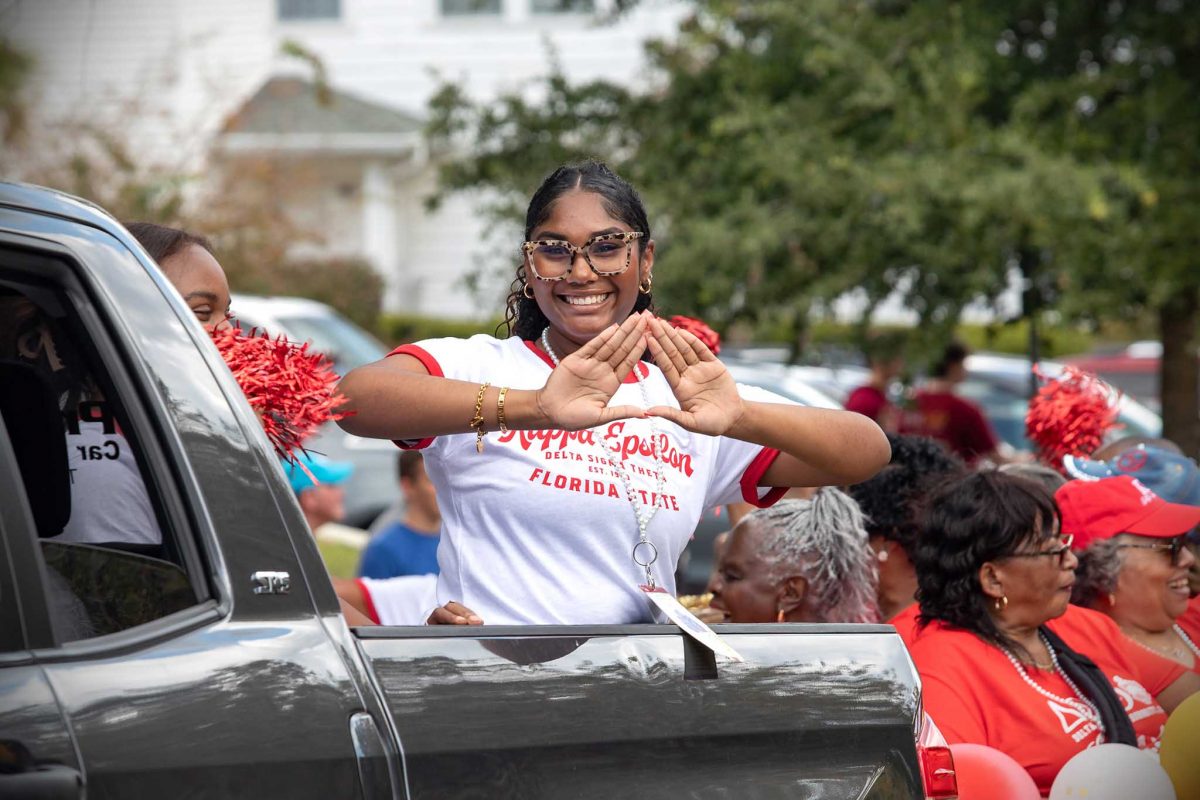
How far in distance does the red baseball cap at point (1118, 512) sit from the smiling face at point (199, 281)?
2.49 m

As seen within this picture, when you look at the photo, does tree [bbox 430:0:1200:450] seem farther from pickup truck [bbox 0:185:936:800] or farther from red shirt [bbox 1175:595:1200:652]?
pickup truck [bbox 0:185:936:800]

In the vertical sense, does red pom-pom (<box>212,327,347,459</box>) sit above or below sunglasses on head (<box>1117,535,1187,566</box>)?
above

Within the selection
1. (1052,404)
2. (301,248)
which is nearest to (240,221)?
(301,248)

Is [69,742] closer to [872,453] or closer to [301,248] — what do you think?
[872,453]

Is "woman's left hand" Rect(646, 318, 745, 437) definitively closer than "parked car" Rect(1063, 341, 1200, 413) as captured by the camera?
Yes

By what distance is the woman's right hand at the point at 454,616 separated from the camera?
278cm

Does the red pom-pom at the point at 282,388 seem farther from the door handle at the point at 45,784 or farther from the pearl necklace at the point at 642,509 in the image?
the door handle at the point at 45,784

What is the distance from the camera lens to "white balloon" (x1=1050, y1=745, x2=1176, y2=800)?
3332 millimetres

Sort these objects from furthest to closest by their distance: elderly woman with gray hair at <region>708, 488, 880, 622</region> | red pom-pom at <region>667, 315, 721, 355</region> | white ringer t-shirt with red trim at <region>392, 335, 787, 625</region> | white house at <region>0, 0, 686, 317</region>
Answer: white house at <region>0, 0, 686, 317</region> < elderly woman with gray hair at <region>708, 488, 880, 622</region> < red pom-pom at <region>667, 315, 721, 355</region> < white ringer t-shirt with red trim at <region>392, 335, 787, 625</region>

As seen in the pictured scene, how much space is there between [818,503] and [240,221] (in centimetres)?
1253

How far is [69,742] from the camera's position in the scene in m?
1.96

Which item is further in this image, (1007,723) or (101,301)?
(1007,723)

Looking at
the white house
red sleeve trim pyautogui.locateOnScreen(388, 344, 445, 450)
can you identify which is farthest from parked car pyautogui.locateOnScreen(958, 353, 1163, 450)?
red sleeve trim pyautogui.locateOnScreen(388, 344, 445, 450)

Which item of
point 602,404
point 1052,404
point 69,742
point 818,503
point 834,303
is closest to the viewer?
point 69,742
